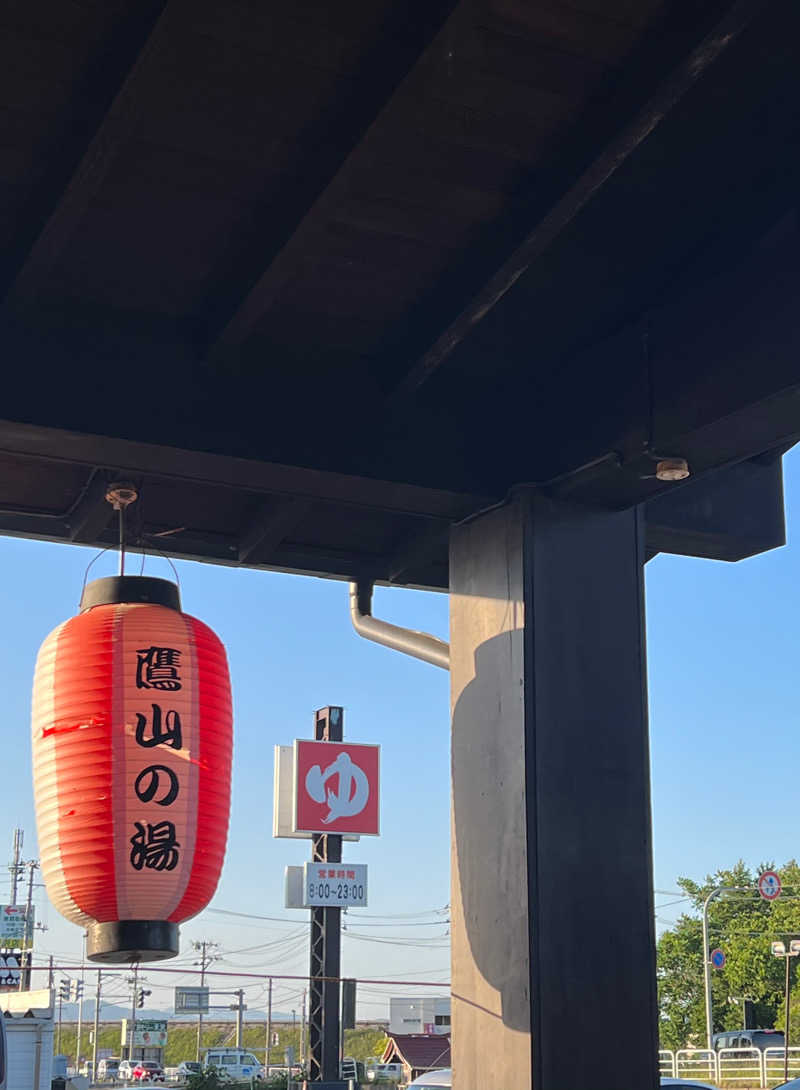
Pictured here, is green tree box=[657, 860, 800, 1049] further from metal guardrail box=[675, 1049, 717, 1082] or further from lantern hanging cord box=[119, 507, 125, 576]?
lantern hanging cord box=[119, 507, 125, 576]

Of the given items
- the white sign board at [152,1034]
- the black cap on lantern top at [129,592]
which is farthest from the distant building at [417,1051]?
the black cap on lantern top at [129,592]

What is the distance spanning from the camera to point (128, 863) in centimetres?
438

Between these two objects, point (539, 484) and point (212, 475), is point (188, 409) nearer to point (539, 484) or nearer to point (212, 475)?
point (212, 475)

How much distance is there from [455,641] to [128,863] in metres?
1.38

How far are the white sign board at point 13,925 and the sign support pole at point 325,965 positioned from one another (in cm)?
3827

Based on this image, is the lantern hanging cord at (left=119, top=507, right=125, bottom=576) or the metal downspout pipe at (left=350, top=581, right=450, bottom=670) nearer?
the lantern hanging cord at (left=119, top=507, right=125, bottom=576)

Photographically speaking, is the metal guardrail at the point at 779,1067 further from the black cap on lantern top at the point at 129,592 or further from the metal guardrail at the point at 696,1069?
the black cap on lantern top at the point at 129,592

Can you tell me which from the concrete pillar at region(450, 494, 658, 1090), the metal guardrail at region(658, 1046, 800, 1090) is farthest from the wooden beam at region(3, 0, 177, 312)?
the metal guardrail at region(658, 1046, 800, 1090)

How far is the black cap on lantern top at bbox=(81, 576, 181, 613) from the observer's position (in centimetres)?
481

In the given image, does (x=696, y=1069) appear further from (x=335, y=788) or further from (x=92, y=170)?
(x=92, y=170)

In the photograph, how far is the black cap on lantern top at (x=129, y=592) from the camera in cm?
481

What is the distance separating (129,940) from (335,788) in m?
23.6

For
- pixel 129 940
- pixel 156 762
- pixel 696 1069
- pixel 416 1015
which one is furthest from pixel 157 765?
pixel 416 1015

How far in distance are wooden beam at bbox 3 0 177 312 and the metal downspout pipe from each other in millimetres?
2300
